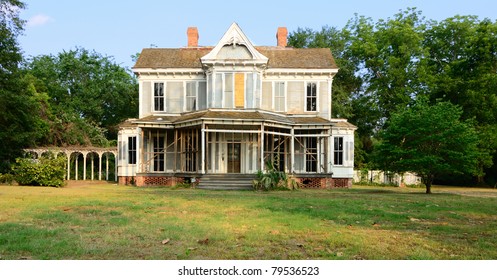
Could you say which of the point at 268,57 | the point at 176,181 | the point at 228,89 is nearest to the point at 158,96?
A: the point at 228,89

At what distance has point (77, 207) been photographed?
12727 millimetres

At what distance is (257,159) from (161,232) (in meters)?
19.5

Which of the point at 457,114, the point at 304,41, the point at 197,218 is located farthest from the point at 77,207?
the point at 304,41

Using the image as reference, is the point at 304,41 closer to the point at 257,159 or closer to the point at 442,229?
the point at 257,159

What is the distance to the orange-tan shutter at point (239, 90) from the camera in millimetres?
27984

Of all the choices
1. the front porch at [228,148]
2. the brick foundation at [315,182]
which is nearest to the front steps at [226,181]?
the front porch at [228,148]

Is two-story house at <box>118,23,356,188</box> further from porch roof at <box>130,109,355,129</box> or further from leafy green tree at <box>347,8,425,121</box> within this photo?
leafy green tree at <box>347,8,425,121</box>

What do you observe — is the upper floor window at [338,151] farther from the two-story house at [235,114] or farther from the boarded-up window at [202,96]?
the boarded-up window at [202,96]

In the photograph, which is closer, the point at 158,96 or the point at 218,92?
the point at 218,92

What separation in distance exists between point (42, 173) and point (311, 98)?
17294 mm

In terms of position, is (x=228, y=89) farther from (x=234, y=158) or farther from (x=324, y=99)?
(x=324, y=99)

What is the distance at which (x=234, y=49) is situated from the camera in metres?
27.9

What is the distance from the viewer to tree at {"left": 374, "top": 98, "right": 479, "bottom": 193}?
2120cm

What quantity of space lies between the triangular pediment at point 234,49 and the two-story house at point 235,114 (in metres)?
0.06
